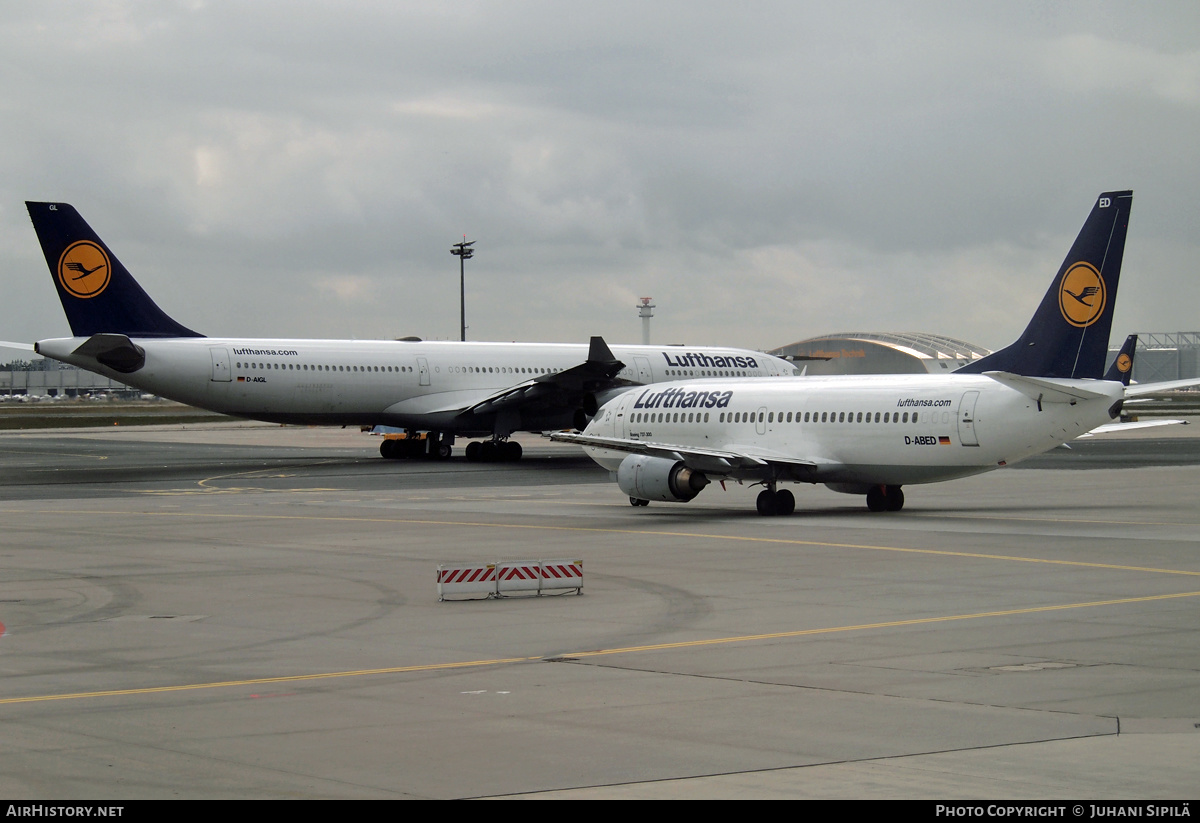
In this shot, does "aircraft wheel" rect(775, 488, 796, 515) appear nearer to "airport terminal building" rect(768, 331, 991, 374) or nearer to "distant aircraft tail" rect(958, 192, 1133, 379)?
"distant aircraft tail" rect(958, 192, 1133, 379)

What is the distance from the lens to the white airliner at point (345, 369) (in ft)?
167

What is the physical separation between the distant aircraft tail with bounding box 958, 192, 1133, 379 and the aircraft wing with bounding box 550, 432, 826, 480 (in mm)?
5391

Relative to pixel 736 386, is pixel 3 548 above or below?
below

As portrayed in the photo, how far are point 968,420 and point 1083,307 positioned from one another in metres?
3.47

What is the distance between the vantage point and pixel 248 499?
124 feet

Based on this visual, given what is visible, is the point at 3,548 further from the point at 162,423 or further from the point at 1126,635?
the point at 162,423

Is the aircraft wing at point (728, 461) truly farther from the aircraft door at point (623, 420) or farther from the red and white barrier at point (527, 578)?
the red and white barrier at point (527, 578)

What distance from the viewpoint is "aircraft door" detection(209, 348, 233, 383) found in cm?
5150

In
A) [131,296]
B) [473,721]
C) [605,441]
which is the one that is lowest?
[473,721]

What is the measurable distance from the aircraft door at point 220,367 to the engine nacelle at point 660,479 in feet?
80.2

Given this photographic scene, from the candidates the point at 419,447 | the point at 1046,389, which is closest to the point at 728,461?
the point at 1046,389

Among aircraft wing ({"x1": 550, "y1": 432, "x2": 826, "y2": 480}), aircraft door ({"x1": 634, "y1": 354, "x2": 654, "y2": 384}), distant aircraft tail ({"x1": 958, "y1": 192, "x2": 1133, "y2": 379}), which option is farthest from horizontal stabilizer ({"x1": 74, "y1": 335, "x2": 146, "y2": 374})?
distant aircraft tail ({"x1": 958, "y1": 192, "x2": 1133, "y2": 379})

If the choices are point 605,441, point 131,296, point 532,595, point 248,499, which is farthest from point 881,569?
point 131,296

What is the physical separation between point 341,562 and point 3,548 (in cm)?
704
